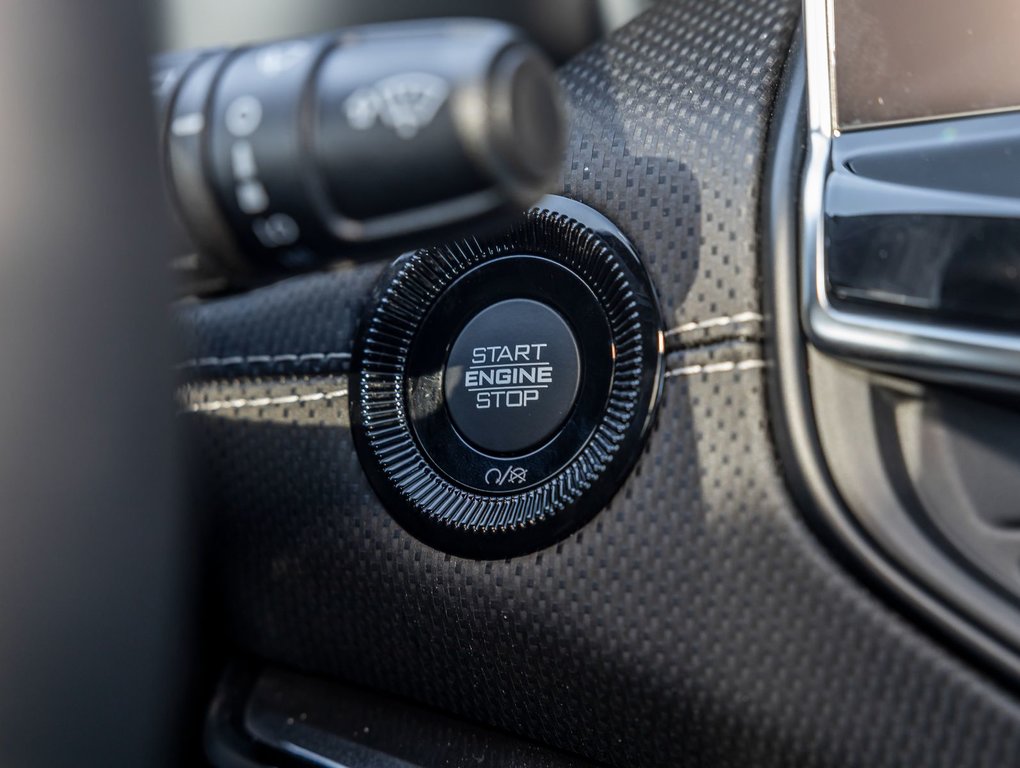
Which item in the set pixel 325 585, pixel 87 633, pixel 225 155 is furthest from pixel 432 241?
pixel 325 585

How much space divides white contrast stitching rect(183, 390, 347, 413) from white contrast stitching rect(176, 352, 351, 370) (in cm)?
3

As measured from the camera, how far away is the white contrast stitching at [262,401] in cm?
89

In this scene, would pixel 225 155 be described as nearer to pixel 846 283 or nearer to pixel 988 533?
pixel 846 283

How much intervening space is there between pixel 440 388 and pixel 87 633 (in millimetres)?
360

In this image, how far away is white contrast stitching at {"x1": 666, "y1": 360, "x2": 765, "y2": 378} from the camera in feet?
2.39

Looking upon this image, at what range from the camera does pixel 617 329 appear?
776 mm

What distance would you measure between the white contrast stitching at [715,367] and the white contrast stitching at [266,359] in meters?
0.27

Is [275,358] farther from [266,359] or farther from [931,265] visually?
[931,265]

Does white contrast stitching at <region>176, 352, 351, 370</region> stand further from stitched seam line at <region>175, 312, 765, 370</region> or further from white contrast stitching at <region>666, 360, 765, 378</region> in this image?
white contrast stitching at <region>666, 360, 765, 378</region>

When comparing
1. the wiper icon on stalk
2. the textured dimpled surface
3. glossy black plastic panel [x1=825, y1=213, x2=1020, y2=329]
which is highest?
the wiper icon on stalk

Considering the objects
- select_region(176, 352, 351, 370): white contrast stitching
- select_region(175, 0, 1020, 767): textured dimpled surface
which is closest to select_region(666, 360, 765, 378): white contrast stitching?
select_region(175, 0, 1020, 767): textured dimpled surface

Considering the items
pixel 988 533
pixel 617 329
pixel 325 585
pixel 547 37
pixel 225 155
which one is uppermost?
pixel 225 155

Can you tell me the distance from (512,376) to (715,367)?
0.50ft

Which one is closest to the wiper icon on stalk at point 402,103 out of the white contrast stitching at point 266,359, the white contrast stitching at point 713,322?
the white contrast stitching at point 713,322
